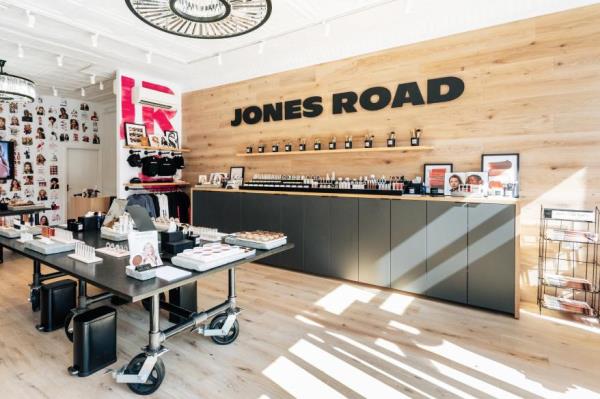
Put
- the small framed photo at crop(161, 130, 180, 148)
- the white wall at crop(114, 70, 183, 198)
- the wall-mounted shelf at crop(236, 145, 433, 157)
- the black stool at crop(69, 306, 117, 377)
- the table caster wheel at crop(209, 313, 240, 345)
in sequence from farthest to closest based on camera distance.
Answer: the small framed photo at crop(161, 130, 180, 148)
the white wall at crop(114, 70, 183, 198)
the wall-mounted shelf at crop(236, 145, 433, 157)
the table caster wheel at crop(209, 313, 240, 345)
the black stool at crop(69, 306, 117, 377)

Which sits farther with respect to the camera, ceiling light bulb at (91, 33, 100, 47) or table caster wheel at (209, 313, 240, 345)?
ceiling light bulb at (91, 33, 100, 47)

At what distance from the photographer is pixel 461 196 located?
139 inches

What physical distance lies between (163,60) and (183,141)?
67.4 inches

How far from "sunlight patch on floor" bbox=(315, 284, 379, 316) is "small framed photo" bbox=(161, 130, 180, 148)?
4.31 metres

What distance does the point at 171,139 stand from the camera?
6535 mm

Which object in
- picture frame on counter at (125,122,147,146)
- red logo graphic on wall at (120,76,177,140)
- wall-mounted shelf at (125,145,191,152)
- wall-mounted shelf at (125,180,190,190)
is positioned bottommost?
wall-mounted shelf at (125,180,190,190)

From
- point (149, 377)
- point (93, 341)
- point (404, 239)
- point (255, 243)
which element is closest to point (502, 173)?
point (404, 239)

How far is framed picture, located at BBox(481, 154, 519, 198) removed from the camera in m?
3.58

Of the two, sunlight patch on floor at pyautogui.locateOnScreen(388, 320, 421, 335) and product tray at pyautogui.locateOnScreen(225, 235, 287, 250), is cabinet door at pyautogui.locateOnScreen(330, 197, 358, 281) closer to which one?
sunlight patch on floor at pyautogui.locateOnScreen(388, 320, 421, 335)

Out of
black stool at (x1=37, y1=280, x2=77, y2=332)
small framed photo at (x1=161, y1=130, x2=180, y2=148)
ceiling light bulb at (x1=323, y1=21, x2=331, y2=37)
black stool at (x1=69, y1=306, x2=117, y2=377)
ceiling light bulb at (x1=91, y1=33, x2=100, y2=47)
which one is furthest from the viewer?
small framed photo at (x1=161, y1=130, x2=180, y2=148)

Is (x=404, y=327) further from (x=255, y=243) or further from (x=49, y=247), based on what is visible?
(x=49, y=247)

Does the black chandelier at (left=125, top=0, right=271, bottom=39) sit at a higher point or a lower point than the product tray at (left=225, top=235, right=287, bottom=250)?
higher

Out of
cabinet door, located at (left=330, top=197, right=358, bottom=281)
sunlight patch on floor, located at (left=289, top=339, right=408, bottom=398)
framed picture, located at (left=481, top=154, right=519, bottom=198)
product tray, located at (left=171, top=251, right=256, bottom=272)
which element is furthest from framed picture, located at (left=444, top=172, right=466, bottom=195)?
product tray, located at (left=171, top=251, right=256, bottom=272)

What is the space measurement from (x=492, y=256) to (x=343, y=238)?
1.63 metres
